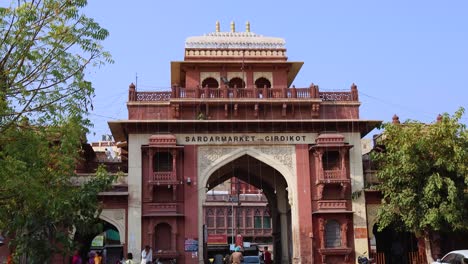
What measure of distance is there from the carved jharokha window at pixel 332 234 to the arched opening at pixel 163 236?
5.88m

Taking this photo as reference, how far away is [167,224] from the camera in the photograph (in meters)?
22.7

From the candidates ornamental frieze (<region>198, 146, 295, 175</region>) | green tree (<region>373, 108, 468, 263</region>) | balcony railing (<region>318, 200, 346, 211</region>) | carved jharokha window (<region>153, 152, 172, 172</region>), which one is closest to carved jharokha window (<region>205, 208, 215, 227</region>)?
carved jharokha window (<region>153, 152, 172, 172</region>)

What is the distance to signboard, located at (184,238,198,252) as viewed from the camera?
73.4 ft

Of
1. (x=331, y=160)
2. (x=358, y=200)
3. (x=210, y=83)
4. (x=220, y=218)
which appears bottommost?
(x=358, y=200)

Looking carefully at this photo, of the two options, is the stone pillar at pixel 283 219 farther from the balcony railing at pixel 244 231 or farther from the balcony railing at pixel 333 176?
the balcony railing at pixel 244 231

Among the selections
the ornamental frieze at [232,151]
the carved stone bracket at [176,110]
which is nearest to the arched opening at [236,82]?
the carved stone bracket at [176,110]

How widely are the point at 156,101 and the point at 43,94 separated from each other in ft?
43.1

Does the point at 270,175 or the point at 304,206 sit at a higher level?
the point at 270,175

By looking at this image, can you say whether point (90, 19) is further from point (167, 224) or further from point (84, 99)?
point (167, 224)

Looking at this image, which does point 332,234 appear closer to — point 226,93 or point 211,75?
point 226,93

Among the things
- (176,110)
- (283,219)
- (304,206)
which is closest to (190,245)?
(304,206)

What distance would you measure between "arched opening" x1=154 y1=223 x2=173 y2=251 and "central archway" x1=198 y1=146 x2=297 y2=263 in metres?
1.19

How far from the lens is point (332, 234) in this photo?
2306 cm

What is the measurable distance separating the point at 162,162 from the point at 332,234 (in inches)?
277
